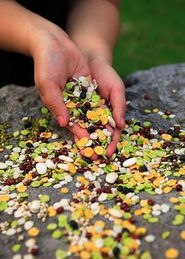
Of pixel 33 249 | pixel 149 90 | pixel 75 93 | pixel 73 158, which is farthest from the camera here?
pixel 149 90

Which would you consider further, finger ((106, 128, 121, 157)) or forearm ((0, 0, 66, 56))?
forearm ((0, 0, 66, 56))

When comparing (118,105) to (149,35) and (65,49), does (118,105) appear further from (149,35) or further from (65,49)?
(149,35)

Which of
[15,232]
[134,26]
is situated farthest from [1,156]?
[134,26]

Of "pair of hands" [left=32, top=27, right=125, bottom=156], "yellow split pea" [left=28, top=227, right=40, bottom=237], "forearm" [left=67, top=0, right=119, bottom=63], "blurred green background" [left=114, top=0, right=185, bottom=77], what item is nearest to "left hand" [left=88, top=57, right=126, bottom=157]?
"pair of hands" [left=32, top=27, right=125, bottom=156]

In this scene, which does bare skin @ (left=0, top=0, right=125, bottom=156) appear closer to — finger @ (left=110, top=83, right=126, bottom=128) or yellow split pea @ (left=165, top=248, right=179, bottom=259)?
finger @ (left=110, top=83, right=126, bottom=128)

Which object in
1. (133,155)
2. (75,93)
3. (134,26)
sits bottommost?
(134,26)

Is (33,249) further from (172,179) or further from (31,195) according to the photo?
(172,179)
